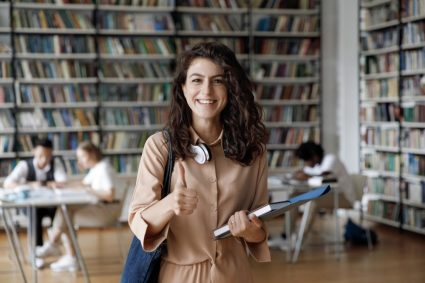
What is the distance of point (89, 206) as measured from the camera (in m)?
5.97

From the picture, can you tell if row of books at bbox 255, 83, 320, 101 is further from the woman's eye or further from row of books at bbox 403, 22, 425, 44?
the woman's eye

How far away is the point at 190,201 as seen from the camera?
4.64 ft

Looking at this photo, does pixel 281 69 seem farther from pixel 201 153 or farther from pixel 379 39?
pixel 201 153

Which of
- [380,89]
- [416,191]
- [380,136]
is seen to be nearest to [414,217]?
[416,191]

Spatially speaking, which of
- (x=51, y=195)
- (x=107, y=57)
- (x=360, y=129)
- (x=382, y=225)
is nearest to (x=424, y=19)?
(x=360, y=129)

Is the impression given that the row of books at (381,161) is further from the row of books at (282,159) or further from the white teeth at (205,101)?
the white teeth at (205,101)

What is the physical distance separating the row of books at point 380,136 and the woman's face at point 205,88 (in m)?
6.32

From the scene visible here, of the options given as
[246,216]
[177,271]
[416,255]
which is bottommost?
[416,255]

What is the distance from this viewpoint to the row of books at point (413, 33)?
7020 millimetres

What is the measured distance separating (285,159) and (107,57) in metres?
2.64

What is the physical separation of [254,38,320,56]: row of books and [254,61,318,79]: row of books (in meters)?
0.15

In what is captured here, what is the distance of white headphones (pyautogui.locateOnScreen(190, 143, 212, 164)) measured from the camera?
1.54 m

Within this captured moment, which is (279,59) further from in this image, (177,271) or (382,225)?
(177,271)

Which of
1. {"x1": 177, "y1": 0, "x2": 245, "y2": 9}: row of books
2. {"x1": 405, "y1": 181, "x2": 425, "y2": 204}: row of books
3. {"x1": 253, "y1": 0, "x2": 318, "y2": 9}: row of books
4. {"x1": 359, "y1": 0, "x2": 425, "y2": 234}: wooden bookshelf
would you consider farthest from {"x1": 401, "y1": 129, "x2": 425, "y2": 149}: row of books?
{"x1": 177, "y1": 0, "x2": 245, "y2": 9}: row of books
